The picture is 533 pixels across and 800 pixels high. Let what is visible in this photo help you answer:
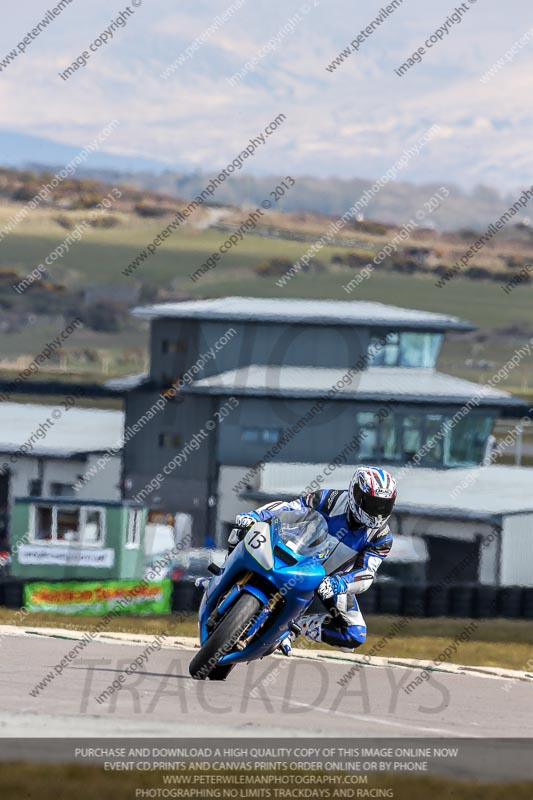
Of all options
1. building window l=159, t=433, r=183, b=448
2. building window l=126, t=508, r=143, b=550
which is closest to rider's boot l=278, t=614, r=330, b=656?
building window l=126, t=508, r=143, b=550

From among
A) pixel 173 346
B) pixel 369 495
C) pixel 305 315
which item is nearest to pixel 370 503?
pixel 369 495

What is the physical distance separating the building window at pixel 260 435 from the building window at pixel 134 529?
20.2 m

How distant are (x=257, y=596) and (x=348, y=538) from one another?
1194 mm

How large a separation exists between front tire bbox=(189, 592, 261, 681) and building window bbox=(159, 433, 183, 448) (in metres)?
46.5

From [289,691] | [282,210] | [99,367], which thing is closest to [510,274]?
[282,210]

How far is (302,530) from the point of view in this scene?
43.8 ft

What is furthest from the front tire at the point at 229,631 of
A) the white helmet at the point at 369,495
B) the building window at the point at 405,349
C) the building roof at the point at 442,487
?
the building window at the point at 405,349

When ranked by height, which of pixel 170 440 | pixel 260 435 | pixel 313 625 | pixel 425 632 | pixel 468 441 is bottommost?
pixel 425 632

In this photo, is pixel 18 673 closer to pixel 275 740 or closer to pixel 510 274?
pixel 275 740

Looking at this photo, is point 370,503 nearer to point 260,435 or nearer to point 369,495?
point 369,495

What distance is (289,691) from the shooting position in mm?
14258

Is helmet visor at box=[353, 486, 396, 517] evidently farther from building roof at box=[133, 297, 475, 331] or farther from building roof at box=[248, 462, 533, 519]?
building roof at box=[133, 297, 475, 331]

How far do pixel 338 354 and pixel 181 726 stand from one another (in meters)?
48.7

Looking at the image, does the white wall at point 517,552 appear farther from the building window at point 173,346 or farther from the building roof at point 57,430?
the building roof at point 57,430
